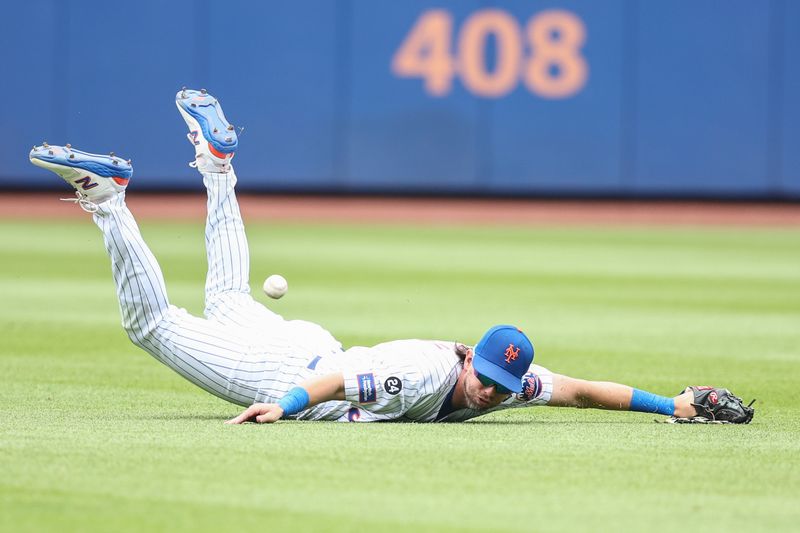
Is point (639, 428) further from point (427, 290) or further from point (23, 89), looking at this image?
point (23, 89)

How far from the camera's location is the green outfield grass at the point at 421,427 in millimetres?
4441

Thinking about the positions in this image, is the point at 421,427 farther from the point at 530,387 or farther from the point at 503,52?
the point at 503,52

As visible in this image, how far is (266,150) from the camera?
81.1ft

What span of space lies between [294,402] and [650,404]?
170 cm

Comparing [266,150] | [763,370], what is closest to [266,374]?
[763,370]

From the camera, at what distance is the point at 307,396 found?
595cm

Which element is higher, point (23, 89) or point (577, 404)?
point (23, 89)

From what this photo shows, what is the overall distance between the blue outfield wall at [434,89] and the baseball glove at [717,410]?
59.5ft

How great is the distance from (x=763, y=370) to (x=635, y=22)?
16154 mm

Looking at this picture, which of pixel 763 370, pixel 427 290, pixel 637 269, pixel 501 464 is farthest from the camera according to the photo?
pixel 637 269

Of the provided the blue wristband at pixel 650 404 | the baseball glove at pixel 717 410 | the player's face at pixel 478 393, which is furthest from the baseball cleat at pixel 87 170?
the baseball glove at pixel 717 410

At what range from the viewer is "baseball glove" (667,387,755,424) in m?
6.55

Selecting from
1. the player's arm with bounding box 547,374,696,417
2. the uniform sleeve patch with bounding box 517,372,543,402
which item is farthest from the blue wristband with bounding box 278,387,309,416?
the player's arm with bounding box 547,374,696,417

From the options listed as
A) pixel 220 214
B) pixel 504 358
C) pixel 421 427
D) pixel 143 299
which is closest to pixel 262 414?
pixel 421 427
